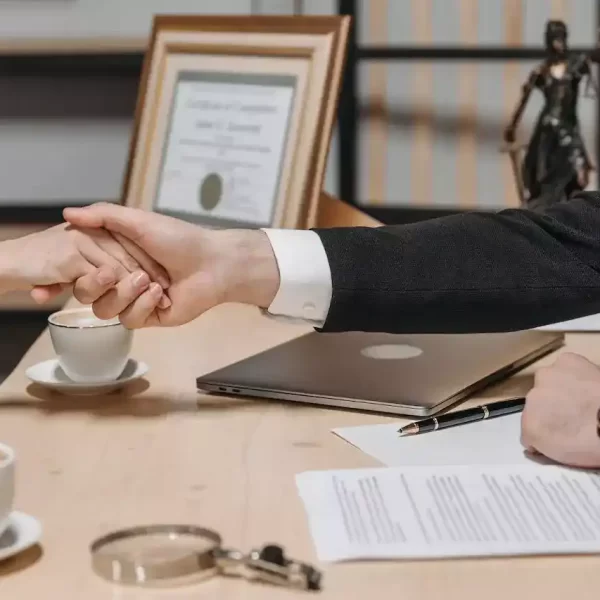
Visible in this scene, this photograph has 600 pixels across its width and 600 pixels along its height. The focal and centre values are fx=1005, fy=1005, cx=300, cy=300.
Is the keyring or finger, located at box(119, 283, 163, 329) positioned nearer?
the keyring

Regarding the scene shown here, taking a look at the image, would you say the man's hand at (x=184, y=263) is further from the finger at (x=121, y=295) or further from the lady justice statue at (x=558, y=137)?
the lady justice statue at (x=558, y=137)

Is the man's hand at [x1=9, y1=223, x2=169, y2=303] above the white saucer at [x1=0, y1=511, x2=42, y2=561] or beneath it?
above

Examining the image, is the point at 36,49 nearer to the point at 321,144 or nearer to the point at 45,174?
the point at 45,174

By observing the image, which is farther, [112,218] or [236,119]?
[236,119]

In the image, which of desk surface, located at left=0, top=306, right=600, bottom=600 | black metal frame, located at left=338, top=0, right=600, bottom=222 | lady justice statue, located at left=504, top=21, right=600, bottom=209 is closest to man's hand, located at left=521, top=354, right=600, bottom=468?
desk surface, located at left=0, top=306, right=600, bottom=600

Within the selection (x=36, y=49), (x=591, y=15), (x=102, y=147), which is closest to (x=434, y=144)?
(x=591, y=15)

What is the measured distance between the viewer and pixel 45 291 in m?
1.11

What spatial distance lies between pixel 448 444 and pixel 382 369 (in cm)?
20

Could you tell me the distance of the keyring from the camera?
64cm

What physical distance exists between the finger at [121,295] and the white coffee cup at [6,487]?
1.33 feet

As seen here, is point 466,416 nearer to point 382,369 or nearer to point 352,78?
point 382,369

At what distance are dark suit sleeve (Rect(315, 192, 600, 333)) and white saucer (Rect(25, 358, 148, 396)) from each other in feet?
0.72

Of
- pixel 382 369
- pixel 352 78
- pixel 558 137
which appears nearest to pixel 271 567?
pixel 382 369

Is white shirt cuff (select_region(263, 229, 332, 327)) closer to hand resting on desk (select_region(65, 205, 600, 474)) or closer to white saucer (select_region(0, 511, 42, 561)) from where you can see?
hand resting on desk (select_region(65, 205, 600, 474))
